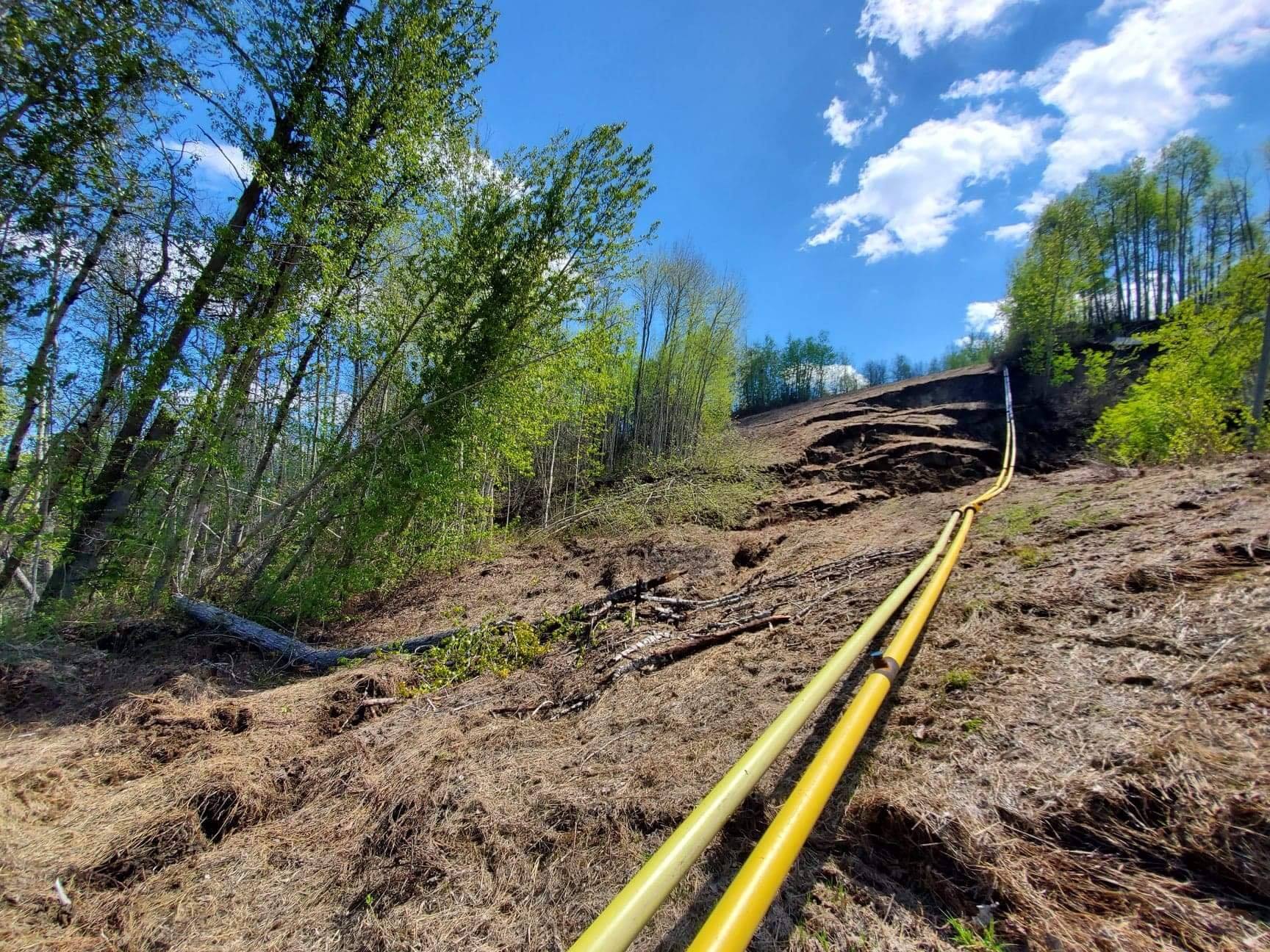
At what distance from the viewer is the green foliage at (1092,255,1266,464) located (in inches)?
235

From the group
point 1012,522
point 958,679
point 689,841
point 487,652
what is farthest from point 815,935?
point 1012,522

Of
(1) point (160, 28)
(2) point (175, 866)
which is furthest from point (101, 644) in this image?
(1) point (160, 28)

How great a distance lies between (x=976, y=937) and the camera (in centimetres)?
118

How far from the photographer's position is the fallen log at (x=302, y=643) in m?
4.57

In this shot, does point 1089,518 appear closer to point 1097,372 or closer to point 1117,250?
point 1097,372

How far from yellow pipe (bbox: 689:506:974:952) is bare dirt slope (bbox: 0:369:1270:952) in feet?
0.95

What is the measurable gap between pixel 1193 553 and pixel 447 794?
3802 mm

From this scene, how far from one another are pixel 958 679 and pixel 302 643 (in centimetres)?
579

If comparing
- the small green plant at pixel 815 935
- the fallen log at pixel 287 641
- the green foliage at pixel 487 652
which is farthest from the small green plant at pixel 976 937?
the fallen log at pixel 287 641

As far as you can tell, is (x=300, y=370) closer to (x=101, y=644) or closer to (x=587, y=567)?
(x=101, y=644)

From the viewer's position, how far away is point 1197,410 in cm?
605

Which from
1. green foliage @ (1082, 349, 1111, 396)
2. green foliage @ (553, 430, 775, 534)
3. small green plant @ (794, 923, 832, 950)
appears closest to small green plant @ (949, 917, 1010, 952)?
small green plant @ (794, 923, 832, 950)

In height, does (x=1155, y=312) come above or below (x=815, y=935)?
above

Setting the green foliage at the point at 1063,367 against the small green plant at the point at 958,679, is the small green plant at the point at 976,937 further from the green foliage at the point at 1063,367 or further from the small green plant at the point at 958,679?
the green foliage at the point at 1063,367
